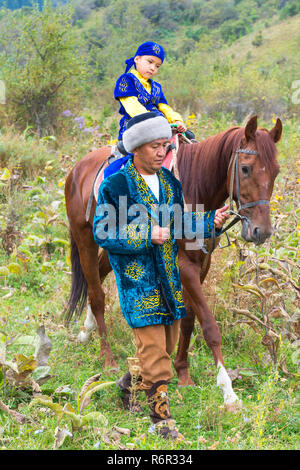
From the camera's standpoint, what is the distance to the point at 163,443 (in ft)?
9.45

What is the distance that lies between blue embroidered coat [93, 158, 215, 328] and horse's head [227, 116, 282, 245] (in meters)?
0.61

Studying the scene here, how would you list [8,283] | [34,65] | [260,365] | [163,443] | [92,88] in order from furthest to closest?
1. [92,88]
2. [34,65]
3. [8,283]
4. [260,365]
5. [163,443]

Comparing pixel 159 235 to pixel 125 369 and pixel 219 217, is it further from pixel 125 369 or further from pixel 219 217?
pixel 125 369

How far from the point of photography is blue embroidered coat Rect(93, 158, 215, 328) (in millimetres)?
2811

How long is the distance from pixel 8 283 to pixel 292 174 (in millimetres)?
4248

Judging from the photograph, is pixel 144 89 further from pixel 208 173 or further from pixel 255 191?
pixel 255 191

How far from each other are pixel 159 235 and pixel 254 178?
37.0 inches

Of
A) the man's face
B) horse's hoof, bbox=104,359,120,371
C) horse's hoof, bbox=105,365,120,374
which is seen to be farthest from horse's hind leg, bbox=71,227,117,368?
the man's face

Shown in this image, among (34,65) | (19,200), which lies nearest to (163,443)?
(19,200)

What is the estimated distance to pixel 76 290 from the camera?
500cm

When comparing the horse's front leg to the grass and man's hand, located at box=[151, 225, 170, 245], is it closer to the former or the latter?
the grass

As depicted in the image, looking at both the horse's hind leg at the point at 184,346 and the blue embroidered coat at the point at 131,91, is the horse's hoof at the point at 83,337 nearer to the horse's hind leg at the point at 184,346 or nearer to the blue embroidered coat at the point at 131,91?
the horse's hind leg at the point at 184,346

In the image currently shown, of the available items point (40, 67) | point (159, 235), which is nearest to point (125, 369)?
point (159, 235)

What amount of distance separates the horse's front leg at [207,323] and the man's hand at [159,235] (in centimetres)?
100
